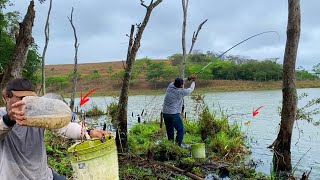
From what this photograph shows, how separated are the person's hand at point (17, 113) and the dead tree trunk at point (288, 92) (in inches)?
217

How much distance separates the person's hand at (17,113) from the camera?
99.3 inches

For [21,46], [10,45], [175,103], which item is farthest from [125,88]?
[10,45]

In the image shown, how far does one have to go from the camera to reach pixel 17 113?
2.52 meters

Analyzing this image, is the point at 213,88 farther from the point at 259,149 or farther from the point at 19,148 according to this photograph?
the point at 19,148

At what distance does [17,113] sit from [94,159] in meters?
0.86

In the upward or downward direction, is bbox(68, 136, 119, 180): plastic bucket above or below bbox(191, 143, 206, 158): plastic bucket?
above

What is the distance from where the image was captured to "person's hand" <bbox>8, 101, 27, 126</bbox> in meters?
2.52

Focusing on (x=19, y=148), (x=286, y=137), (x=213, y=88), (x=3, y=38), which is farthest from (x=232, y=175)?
(x=213, y=88)

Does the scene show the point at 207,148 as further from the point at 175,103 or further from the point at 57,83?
the point at 57,83

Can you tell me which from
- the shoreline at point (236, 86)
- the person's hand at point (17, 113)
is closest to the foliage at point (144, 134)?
the person's hand at point (17, 113)

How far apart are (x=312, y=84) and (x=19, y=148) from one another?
5542 centimetres

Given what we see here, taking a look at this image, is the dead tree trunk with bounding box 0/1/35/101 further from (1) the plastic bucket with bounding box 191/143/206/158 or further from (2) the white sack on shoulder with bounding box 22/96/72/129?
(2) the white sack on shoulder with bounding box 22/96/72/129

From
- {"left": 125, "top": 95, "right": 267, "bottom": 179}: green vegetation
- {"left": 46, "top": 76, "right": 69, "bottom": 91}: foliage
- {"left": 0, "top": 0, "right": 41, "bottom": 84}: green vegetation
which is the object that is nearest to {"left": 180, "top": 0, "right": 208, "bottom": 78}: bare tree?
{"left": 125, "top": 95, "right": 267, "bottom": 179}: green vegetation

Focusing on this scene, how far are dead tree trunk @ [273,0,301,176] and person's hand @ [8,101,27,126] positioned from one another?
5.51 m
